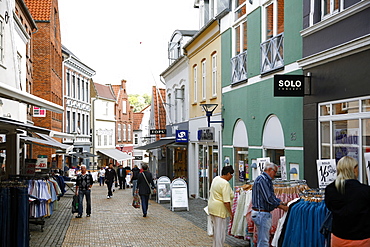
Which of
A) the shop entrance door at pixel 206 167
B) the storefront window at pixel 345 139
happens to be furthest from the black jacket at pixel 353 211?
the shop entrance door at pixel 206 167

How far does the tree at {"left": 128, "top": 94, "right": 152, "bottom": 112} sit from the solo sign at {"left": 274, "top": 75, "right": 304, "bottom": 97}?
101085mm

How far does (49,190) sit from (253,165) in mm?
5728

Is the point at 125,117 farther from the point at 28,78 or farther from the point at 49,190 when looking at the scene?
the point at 49,190

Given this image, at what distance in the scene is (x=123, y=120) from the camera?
67.9m

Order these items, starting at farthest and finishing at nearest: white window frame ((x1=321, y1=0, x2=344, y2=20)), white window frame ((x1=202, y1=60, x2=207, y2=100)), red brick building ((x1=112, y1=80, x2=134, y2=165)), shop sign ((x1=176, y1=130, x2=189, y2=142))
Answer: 1. red brick building ((x1=112, y1=80, x2=134, y2=165))
2. shop sign ((x1=176, y1=130, x2=189, y2=142))
3. white window frame ((x1=202, y1=60, x2=207, y2=100))
4. white window frame ((x1=321, y1=0, x2=344, y2=20))

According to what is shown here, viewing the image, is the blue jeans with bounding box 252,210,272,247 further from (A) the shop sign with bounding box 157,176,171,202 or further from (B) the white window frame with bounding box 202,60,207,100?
(B) the white window frame with bounding box 202,60,207,100

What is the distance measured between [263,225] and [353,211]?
2898 mm

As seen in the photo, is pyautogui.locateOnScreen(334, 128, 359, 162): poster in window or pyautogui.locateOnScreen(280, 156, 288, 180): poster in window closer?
pyautogui.locateOnScreen(334, 128, 359, 162): poster in window

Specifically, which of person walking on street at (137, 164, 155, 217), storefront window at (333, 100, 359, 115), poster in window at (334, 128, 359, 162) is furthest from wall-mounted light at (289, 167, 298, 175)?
person walking on street at (137, 164, 155, 217)

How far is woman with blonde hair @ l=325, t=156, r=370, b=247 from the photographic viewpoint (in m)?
6.07

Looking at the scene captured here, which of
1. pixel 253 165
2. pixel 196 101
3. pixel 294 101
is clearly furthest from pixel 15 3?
pixel 294 101

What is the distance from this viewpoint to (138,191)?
16969 millimetres

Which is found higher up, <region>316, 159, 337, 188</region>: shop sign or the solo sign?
the solo sign

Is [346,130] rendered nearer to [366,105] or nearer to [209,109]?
[366,105]
